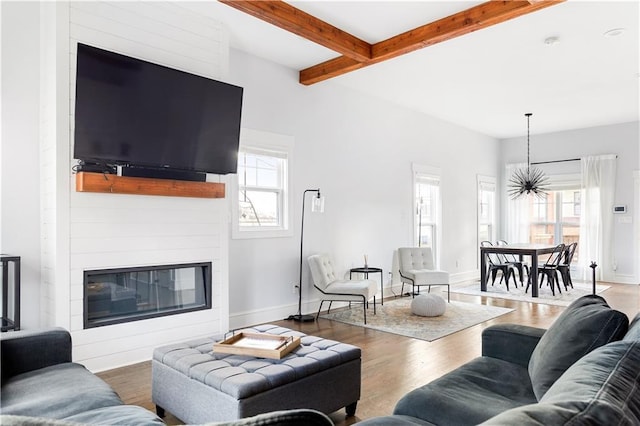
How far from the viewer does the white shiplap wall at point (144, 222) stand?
10.9 feet

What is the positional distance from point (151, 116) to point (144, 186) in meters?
0.59

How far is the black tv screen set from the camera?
3.17m

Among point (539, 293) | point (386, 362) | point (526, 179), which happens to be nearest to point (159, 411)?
point (386, 362)

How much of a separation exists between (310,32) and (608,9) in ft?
8.83

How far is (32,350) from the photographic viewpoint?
221cm

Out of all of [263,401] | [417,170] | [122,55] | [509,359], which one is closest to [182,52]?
[122,55]

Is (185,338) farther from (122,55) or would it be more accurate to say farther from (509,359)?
(509,359)

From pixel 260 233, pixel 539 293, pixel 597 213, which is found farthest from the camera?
pixel 597 213

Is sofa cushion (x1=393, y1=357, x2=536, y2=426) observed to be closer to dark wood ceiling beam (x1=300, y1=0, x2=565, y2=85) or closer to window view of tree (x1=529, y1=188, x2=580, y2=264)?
dark wood ceiling beam (x1=300, y1=0, x2=565, y2=85)

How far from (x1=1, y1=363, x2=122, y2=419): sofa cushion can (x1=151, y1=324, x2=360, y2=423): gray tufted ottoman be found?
0.44m

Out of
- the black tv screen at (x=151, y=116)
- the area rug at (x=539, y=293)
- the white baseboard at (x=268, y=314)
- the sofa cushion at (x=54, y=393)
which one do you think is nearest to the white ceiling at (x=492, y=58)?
the black tv screen at (x=151, y=116)

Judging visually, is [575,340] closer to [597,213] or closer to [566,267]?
[566,267]

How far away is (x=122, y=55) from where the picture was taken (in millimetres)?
3307

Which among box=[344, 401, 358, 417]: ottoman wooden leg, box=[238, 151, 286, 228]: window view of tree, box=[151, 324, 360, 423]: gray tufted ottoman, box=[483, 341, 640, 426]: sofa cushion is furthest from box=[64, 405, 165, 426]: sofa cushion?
box=[238, 151, 286, 228]: window view of tree
